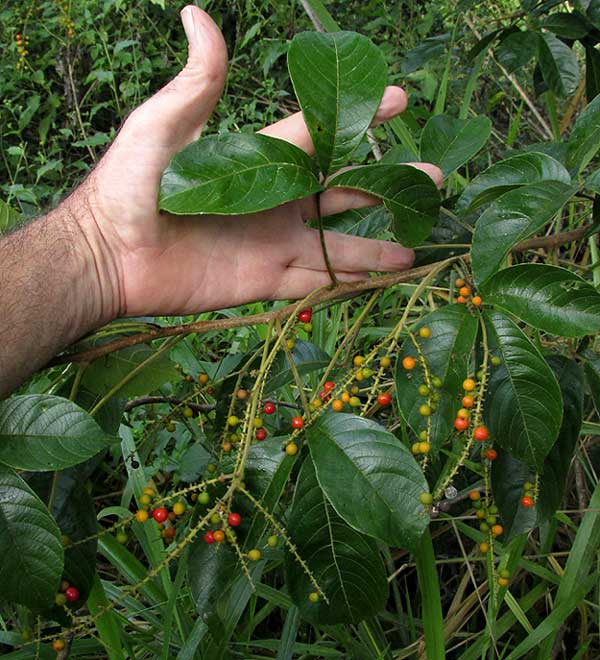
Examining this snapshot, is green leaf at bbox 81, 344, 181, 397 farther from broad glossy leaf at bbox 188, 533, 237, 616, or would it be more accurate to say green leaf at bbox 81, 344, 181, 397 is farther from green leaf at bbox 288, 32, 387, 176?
green leaf at bbox 288, 32, 387, 176

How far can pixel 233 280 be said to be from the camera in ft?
3.81

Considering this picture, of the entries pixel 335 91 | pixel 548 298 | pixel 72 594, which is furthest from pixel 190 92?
pixel 72 594

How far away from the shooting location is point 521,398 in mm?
859

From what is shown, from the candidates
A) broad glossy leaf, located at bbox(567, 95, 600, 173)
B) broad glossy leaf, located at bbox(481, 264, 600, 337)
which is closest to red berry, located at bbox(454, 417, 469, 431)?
broad glossy leaf, located at bbox(481, 264, 600, 337)

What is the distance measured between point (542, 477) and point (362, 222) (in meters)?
0.54

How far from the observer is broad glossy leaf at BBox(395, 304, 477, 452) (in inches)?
34.0

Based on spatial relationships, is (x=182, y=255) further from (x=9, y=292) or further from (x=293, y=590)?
(x=293, y=590)

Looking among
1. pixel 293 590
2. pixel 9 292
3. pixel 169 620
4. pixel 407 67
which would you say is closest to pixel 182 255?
pixel 9 292

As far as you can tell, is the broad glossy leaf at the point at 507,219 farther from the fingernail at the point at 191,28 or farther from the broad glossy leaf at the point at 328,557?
the fingernail at the point at 191,28

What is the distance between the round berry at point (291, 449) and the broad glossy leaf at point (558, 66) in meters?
1.13

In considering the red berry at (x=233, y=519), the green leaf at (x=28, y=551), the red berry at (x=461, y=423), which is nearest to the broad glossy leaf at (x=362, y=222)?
the red berry at (x=461, y=423)

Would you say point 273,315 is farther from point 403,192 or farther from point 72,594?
point 72,594

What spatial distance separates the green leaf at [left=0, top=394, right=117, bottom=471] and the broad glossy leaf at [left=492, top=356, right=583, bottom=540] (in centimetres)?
54

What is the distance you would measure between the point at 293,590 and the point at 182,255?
1.75 feet
